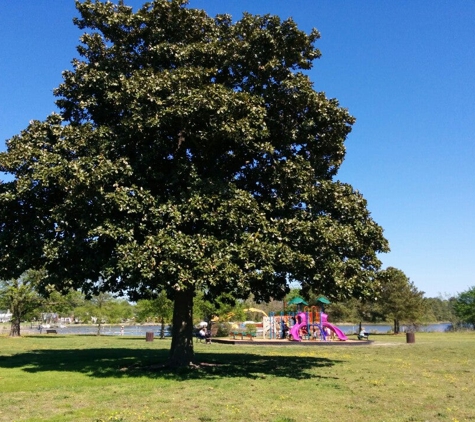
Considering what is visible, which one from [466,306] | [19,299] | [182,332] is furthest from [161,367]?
[466,306]

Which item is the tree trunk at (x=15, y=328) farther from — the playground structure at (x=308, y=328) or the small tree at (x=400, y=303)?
the small tree at (x=400, y=303)

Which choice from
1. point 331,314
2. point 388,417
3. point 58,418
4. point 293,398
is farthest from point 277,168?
point 331,314

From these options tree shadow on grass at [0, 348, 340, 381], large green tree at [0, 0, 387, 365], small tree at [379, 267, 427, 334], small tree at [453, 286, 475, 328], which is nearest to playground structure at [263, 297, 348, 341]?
tree shadow on grass at [0, 348, 340, 381]

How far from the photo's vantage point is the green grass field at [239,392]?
1011 cm

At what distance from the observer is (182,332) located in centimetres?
1862

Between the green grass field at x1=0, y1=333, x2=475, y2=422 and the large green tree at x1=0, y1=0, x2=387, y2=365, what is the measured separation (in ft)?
10.2

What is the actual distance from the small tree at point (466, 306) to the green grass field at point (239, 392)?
2562 inches

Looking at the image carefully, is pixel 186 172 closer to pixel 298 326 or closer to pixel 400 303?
pixel 298 326

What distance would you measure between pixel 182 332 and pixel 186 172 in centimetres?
672

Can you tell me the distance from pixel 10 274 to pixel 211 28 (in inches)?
527

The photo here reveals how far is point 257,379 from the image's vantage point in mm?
15477

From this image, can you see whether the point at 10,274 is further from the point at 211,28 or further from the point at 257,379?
the point at 211,28

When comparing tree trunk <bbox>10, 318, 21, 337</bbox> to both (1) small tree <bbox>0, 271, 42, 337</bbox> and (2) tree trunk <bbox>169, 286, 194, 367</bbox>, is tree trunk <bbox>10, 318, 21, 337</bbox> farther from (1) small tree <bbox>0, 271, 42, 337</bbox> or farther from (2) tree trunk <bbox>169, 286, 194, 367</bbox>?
(2) tree trunk <bbox>169, 286, 194, 367</bbox>

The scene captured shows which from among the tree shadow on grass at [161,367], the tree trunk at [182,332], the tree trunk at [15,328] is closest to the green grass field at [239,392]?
the tree shadow on grass at [161,367]
